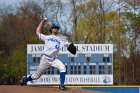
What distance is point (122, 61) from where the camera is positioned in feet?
143

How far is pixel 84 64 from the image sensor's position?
27156 mm

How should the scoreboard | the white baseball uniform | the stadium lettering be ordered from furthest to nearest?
1. the stadium lettering
2. the scoreboard
3. the white baseball uniform

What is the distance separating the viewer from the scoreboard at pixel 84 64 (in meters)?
27.1

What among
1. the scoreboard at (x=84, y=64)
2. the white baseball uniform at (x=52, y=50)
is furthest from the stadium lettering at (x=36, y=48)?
the white baseball uniform at (x=52, y=50)

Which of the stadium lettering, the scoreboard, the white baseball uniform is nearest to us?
the white baseball uniform

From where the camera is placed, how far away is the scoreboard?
88.9 feet

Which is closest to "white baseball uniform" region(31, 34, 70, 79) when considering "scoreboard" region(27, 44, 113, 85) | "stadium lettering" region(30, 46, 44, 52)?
"scoreboard" region(27, 44, 113, 85)

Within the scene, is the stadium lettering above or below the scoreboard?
above

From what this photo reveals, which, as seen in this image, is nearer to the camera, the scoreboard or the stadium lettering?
the scoreboard

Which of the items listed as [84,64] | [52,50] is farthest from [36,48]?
[52,50]

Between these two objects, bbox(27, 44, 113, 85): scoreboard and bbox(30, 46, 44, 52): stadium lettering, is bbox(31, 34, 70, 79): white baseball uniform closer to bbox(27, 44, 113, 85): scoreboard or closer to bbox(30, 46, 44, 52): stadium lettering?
bbox(27, 44, 113, 85): scoreboard

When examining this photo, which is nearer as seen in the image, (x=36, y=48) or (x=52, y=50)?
(x=52, y=50)

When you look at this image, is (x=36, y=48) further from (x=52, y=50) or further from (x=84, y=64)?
(x=52, y=50)

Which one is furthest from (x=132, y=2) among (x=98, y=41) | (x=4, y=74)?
(x=4, y=74)
